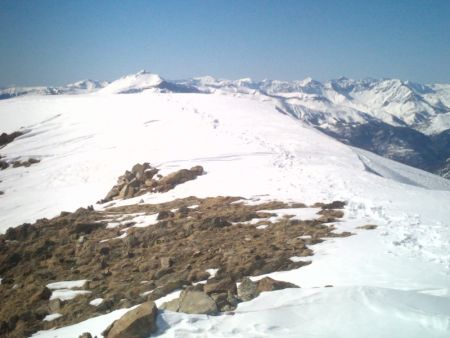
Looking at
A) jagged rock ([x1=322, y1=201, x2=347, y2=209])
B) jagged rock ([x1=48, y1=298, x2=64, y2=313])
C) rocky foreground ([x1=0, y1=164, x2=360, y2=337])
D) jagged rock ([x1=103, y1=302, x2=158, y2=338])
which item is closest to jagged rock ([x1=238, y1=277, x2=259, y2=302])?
rocky foreground ([x1=0, y1=164, x2=360, y2=337])

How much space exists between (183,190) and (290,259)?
1243cm

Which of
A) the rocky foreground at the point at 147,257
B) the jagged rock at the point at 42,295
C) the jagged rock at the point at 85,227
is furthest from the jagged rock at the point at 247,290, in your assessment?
the jagged rock at the point at 85,227

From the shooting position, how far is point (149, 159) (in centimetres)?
3108

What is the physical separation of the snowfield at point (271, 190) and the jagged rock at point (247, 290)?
9.0 inches

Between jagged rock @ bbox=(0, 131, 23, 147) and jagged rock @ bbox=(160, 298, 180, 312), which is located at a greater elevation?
jagged rock @ bbox=(0, 131, 23, 147)

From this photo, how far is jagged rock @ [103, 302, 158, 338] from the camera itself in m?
6.68

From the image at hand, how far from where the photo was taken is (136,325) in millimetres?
6785

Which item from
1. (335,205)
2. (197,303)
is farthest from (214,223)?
(197,303)

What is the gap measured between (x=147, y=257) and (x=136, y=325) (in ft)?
20.0

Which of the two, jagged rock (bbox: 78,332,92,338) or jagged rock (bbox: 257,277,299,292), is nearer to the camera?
jagged rock (bbox: 78,332,92,338)

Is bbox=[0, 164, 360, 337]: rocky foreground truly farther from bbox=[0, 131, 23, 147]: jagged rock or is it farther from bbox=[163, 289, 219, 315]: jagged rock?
bbox=[0, 131, 23, 147]: jagged rock

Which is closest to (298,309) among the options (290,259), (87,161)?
(290,259)

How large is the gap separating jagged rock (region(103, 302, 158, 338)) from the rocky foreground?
0.07 feet

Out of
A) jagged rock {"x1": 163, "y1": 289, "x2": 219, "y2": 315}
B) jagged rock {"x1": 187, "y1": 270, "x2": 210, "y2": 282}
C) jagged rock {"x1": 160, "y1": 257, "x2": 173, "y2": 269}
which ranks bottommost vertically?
jagged rock {"x1": 160, "y1": 257, "x2": 173, "y2": 269}
